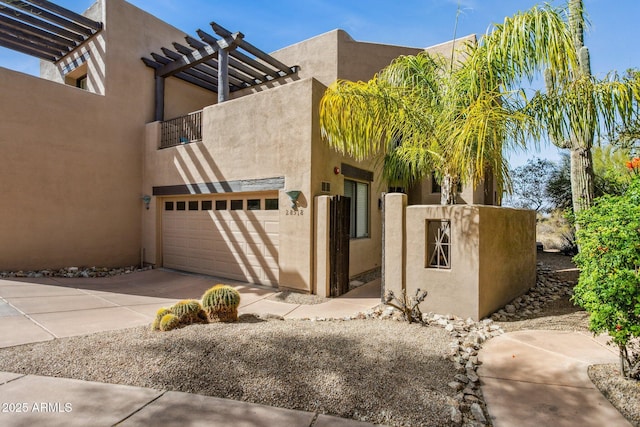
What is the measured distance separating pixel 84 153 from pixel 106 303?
5.50 m

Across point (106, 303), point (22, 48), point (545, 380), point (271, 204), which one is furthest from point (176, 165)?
point (545, 380)

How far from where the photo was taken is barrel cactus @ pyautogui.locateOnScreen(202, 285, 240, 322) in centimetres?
468

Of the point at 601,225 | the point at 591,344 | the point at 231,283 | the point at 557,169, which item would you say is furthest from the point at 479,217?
the point at 557,169

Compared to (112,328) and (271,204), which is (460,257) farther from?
(112,328)

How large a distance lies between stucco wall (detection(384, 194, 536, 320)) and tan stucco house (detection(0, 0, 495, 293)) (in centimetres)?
164

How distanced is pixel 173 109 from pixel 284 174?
701cm

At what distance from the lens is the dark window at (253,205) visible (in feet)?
25.6

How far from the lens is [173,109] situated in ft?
37.9

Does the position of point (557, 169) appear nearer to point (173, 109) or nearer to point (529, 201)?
point (529, 201)

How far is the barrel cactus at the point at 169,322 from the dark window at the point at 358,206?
4.93 metres

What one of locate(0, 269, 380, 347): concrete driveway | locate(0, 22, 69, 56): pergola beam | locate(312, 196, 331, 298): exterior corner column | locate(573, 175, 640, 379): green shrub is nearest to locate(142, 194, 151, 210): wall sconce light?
locate(0, 269, 380, 347): concrete driveway

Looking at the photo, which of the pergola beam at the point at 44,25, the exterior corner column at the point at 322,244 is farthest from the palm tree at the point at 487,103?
the pergola beam at the point at 44,25

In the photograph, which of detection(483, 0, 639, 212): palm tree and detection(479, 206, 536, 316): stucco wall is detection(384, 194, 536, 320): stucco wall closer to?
detection(479, 206, 536, 316): stucco wall

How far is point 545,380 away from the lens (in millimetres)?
3148
